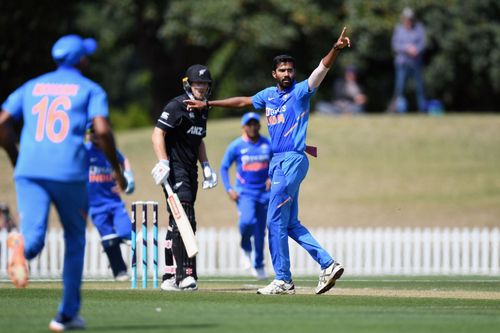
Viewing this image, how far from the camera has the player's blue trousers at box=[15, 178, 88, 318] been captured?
30.5ft

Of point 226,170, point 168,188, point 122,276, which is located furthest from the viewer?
point 226,170

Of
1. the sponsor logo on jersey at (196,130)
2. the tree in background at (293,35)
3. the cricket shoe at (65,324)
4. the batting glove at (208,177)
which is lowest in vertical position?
the cricket shoe at (65,324)

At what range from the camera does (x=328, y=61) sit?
12.5m

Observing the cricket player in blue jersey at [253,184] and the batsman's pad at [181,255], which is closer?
the batsman's pad at [181,255]

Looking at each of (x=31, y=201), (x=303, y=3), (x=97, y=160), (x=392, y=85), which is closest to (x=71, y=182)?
(x=31, y=201)

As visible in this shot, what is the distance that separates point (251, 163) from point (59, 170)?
9.73 meters

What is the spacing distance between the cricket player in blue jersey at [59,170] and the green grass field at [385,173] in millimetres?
20244

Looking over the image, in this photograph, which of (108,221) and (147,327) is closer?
(147,327)

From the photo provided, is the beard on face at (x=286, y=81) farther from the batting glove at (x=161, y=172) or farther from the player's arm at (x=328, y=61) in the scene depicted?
the batting glove at (x=161, y=172)

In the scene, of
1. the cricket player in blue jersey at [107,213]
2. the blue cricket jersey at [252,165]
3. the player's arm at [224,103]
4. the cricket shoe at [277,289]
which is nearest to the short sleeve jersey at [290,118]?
the player's arm at [224,103]

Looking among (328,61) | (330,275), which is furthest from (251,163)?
(328,61)

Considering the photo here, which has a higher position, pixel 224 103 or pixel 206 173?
pixel 224 103

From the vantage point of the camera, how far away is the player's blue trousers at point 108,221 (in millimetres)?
17641

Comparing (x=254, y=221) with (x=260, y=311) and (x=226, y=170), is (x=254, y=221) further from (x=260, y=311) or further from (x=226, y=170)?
(x=260, y=311)
